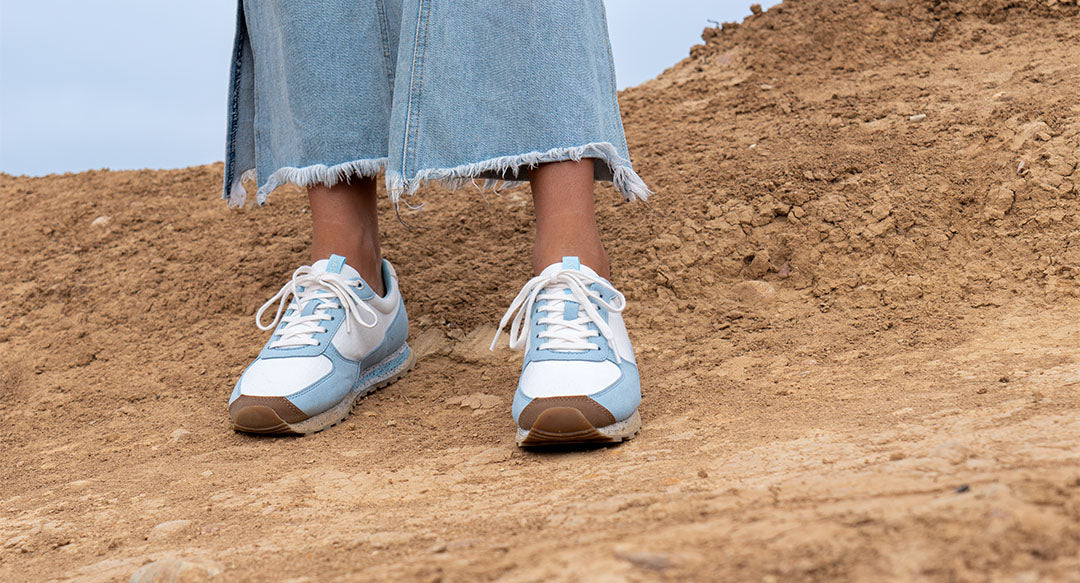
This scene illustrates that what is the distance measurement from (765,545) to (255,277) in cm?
231

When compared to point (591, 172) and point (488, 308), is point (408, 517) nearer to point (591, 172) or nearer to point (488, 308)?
point (591, 172)

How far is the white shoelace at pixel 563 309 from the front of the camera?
162cm

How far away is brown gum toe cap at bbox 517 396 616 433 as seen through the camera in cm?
146

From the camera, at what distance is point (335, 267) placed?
195cm

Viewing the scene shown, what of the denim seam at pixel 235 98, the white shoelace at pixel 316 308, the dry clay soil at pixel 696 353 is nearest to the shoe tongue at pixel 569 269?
the dry clay soil at pixel 696 353

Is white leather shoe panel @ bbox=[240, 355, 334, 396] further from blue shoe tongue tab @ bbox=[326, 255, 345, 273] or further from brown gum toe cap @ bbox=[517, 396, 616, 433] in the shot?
brown gum toe cap @ bbox=[517, 396, 616, 433]

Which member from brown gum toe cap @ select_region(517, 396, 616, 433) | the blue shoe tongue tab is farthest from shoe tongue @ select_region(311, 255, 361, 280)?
brown gum toe cap @ select_region(517, 396, 616, 433)

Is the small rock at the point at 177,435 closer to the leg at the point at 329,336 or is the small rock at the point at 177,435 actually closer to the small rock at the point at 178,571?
the leg at the point at 329,336

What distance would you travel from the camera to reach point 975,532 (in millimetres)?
784

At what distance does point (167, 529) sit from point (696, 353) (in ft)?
3.92

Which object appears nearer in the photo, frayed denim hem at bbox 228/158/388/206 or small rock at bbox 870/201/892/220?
frayed denim hem at bbox 228/158/388/206

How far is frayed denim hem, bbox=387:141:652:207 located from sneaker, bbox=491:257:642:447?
0.69 ft

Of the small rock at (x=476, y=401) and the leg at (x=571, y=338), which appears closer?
the leg at (x=571, y=338)

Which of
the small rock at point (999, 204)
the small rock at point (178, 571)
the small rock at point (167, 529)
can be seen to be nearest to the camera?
the small rock at point (178, 571)
